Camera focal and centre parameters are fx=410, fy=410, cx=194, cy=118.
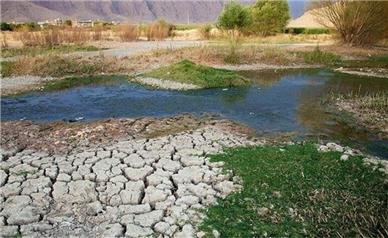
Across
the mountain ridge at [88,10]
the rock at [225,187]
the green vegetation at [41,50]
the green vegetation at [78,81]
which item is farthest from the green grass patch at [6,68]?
the mountain ridge at [88,10]

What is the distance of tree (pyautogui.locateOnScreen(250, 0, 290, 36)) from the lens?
4234 cm

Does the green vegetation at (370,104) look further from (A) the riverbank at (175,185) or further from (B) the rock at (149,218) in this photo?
(B) the rock at (149,218)

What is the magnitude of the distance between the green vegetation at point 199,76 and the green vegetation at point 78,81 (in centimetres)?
154

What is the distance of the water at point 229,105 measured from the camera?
33.6 ft

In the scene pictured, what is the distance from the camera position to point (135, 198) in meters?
6.13

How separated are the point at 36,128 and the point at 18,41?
23.3 meters

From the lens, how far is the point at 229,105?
12812 millimetres

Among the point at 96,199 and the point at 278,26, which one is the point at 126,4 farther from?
the point at 96,199

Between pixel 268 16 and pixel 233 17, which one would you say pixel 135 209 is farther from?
pixel 268 16

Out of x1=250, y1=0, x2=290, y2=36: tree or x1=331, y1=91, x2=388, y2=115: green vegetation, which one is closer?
x1=331, y1=91, x2=388, y2=115: green vegetation

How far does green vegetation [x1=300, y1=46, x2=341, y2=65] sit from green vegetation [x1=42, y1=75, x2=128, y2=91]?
11.8 meters

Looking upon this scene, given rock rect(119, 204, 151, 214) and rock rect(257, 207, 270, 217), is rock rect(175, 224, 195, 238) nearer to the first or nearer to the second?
rock rect(119, 204, 151, 214)

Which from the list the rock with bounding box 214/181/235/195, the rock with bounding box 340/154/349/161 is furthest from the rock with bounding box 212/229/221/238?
the rock with bounding box 340/154/349/161

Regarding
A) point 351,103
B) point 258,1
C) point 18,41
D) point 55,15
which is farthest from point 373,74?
point 55,15
